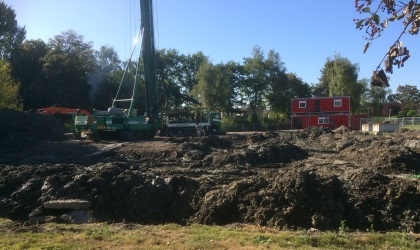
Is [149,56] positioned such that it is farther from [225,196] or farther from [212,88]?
[212,88]

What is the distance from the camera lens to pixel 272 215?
30.7ft

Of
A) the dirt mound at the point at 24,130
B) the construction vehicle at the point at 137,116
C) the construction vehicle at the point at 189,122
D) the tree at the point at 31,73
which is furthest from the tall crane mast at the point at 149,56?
the tree at the point at 31,73

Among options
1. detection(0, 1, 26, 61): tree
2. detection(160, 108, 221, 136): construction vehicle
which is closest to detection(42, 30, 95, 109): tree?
detection(0, 1, 26, 61): tree

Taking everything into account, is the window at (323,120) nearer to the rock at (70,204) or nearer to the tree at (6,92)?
the tree at (6,92)

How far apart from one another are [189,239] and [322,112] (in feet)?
173

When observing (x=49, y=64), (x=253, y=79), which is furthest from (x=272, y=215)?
(x=253, y=79)

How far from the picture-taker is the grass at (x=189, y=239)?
22.6 ft

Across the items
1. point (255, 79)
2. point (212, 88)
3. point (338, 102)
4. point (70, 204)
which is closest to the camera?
point (70, 204)

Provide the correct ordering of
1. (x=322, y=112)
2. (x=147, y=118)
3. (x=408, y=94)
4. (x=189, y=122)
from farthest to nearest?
(x=408, y=94), (x=322, y=112), (x=189, y=122), (x=147, y=118)

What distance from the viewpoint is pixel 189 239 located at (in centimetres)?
735

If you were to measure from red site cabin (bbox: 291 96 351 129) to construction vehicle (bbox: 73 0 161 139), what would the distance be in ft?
92.7

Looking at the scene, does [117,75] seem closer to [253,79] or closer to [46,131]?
[253,79]

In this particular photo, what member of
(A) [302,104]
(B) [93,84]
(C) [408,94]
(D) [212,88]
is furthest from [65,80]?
(C) [408,94]

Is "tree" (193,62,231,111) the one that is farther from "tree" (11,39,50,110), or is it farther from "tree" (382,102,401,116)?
"tree" (382,102,401,116)
